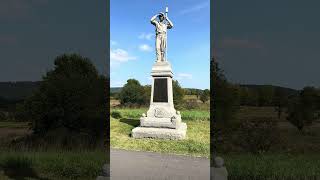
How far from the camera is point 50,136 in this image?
10.9m

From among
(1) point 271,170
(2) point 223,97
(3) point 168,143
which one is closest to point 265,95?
(2) point 223,97

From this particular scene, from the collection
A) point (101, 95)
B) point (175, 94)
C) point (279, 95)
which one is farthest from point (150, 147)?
point (175, 94)

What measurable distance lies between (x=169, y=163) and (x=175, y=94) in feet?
63.9

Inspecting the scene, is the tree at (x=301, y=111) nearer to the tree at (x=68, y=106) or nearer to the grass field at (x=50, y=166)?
the tree at (x=68, y=106)

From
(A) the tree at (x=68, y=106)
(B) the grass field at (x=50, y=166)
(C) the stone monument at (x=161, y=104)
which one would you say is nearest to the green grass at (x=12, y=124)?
(A) the tree at (x=68, y=106)

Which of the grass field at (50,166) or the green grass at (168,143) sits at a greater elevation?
the grass field at (50,166)

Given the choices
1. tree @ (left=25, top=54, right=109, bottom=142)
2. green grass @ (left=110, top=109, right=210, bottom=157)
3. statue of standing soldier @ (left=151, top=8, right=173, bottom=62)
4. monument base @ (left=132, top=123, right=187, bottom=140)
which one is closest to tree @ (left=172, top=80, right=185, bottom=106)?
green grass @ (left=110, top=109, right=210, bottom=157)

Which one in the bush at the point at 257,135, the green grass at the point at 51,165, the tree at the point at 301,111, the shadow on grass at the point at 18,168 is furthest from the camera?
the tree at the point at 301,111

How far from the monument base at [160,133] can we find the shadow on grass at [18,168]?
21.2ft

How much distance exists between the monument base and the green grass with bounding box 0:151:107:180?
531 cm

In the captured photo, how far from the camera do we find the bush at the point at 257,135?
9656 mm

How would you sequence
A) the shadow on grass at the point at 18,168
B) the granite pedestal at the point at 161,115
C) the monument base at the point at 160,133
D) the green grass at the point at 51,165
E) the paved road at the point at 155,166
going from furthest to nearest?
the granite pedestal at the point at 161,115 → the monument base at the point at 160,133 → the paved road at the point at 155,166 → the green grass at the point at 51,165 → the shadow on grass at the point at 18,168

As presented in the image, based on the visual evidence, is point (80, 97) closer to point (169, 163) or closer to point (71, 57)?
point (71, 57)

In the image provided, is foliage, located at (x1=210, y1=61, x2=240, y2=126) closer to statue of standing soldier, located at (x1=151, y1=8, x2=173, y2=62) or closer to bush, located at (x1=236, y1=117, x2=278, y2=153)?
bush, located at (x1=236, y1=117, x2=278, y2=153)
